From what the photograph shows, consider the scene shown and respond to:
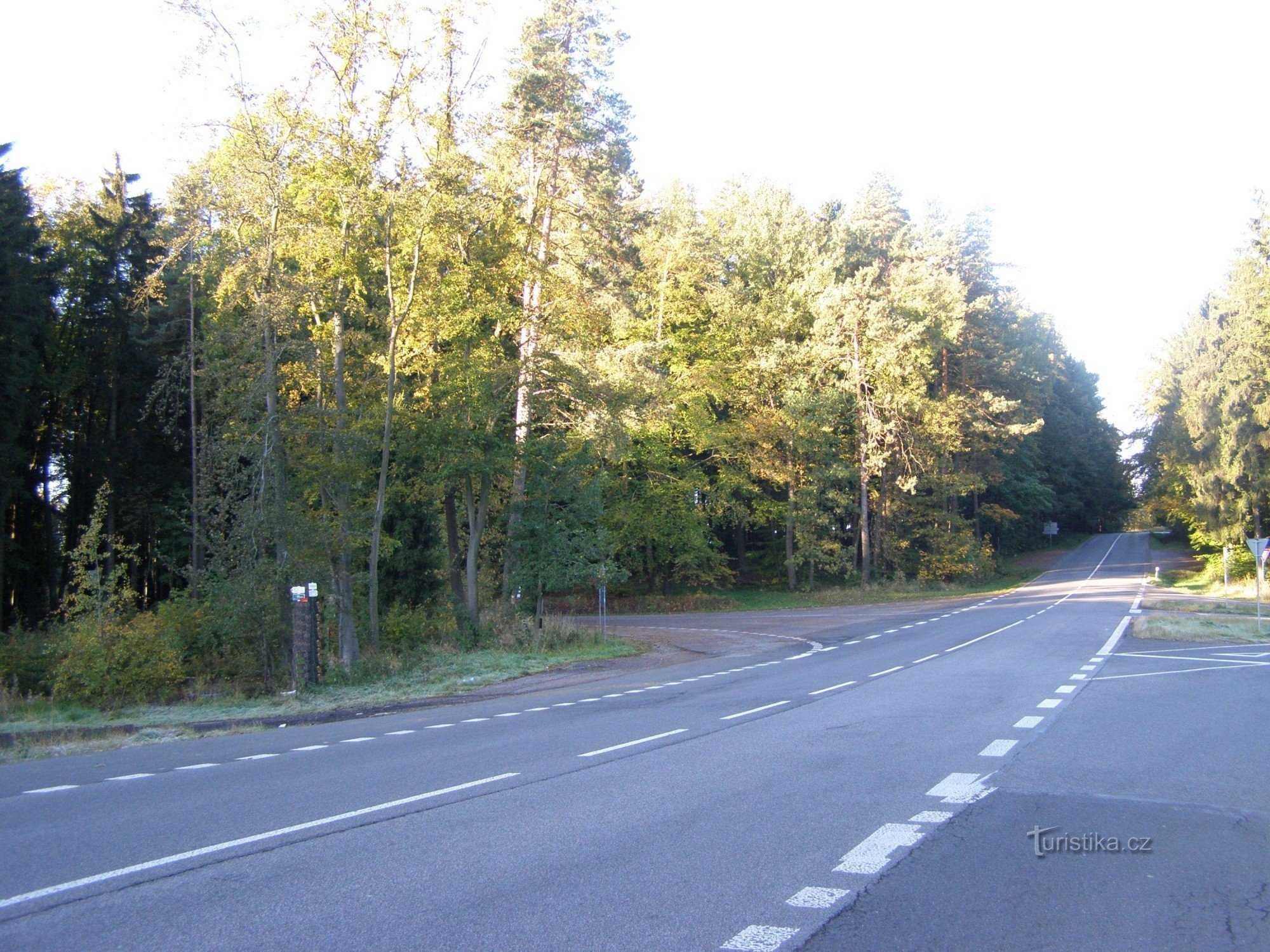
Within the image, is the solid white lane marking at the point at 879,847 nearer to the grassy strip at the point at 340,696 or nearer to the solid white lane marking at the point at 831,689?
the solid white lane marking at the point at 831,689

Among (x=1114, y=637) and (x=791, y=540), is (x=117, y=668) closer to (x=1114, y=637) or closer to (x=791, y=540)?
(x=1114, y=637)

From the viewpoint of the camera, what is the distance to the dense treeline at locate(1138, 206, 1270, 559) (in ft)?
174

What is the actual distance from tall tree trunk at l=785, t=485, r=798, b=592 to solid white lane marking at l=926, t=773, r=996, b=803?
130 feet

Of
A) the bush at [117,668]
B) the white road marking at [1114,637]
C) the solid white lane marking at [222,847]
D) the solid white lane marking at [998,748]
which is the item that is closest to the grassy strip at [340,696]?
the bush at [117,668]

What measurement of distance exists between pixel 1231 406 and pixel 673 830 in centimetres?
5811

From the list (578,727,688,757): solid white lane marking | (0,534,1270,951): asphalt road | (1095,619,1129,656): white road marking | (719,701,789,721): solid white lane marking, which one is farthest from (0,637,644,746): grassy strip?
(1095,619,1129,656): white road marking

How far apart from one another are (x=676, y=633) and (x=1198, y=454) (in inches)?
1608

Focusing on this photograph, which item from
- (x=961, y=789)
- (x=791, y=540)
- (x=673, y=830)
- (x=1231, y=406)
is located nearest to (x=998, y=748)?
(x=961, y=789)

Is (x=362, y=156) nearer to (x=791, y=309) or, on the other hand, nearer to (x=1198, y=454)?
(x=791, y=309)

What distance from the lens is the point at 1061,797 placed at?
294 inches

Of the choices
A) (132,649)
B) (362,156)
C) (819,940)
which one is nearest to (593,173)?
(362,156)

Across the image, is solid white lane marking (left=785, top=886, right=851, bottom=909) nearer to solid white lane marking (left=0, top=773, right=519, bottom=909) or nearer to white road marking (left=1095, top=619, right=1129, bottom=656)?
solid white lane marking (left=0, top=773, right=519, bottom=909)

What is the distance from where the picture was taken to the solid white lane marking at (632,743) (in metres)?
9.95

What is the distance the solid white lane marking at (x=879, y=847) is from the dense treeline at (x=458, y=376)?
1518 centimetres
